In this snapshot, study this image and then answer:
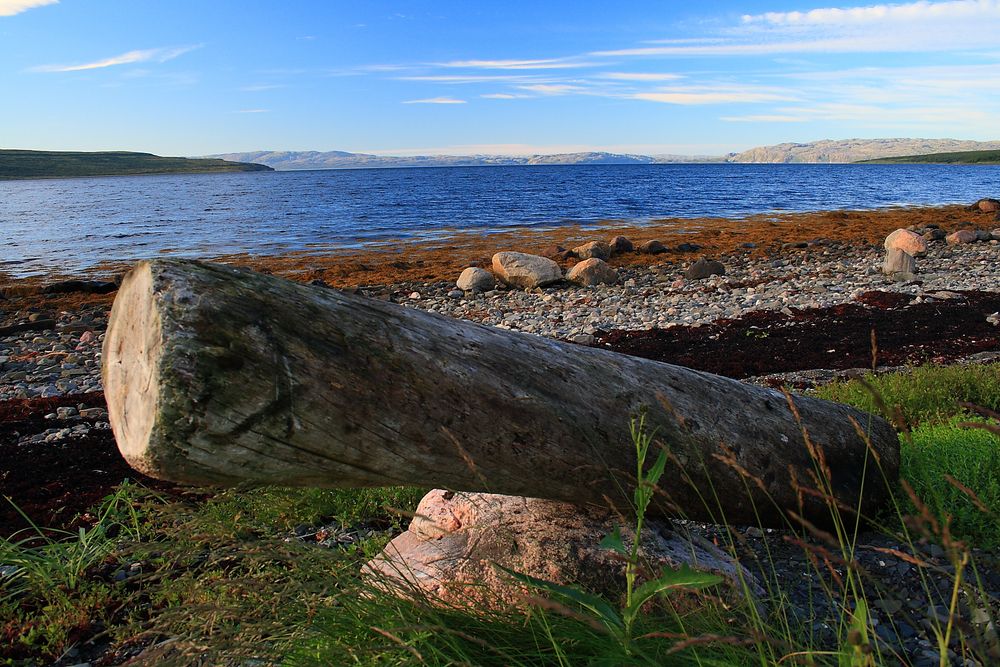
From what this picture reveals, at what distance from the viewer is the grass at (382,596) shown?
2.29m

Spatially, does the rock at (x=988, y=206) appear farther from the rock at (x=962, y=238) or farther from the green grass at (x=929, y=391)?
the green grass at (x=929, y=391)

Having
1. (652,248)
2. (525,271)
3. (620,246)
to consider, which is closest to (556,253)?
(620,246)

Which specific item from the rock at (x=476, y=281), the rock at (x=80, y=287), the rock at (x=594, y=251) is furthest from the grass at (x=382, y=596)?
the rock at (x=594, y=251)

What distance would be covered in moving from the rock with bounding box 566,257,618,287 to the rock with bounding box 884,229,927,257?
33.1 ft

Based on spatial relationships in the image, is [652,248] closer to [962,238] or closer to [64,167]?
[962,238]

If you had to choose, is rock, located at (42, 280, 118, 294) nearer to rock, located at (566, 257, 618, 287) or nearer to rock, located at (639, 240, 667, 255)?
rock, located at (566, 257, 618, 287)

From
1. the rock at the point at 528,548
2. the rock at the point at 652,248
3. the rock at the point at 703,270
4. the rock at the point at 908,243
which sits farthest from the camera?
the rock at the point at 652,248

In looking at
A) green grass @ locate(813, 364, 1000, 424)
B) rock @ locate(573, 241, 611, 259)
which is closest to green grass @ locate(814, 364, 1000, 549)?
green grass @ locate(813, 364, 1000, 424)

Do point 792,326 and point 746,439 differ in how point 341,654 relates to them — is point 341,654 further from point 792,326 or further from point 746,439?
point 792,326

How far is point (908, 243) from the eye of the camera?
2316cm

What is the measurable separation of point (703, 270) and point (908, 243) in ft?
27.0

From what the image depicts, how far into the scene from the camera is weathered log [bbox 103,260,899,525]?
265 centimetres

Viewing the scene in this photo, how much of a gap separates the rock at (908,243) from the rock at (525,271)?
1194 centimetres

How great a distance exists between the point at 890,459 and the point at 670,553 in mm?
2259
